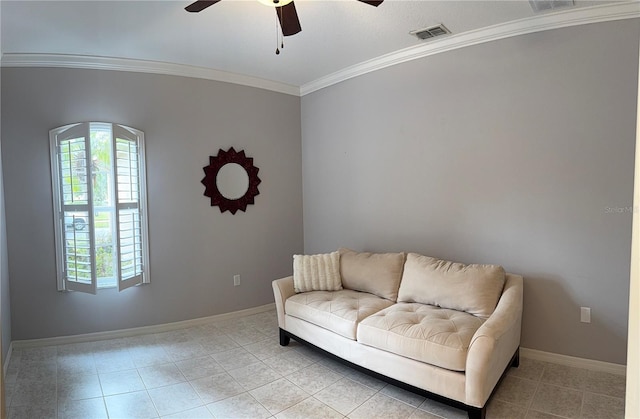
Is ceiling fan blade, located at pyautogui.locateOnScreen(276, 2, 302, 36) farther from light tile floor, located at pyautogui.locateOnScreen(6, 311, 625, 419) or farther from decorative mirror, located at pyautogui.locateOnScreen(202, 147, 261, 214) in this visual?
light tile floor, located at pyautogui.locateOnScreen(6, 311, 625, 419)

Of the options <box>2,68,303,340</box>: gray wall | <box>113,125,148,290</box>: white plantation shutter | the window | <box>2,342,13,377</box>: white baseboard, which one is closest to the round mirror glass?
<box>2,68,303,340</box>: gray wall

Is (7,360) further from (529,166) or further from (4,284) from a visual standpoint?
(529,166)

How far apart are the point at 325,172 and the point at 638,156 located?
364 cm

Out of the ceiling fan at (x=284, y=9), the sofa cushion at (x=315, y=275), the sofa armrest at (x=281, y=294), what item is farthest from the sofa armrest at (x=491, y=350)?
the ceiling fan at (x=284, y=9)

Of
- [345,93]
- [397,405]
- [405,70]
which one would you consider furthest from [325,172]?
[397,405]

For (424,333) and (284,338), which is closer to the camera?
(424,333)

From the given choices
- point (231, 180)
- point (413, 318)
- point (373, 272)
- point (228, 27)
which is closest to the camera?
point (413, 318)

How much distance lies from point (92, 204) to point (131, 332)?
4.32 feet

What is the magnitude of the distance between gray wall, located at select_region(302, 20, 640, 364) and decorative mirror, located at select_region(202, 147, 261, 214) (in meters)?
1.38

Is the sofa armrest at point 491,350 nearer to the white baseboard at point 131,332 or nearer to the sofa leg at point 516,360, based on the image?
the sofa leg at point 516,360

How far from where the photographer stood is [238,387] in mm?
2637

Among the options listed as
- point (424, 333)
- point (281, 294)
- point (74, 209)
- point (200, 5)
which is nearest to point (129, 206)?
point (74, 209)

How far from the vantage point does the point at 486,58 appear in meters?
3.00

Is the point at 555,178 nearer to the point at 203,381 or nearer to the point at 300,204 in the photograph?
the point at 300,204
